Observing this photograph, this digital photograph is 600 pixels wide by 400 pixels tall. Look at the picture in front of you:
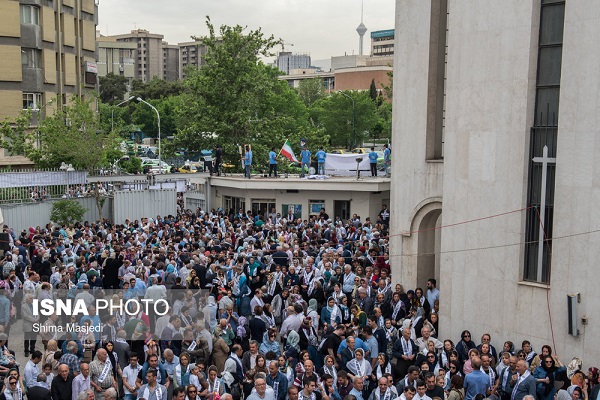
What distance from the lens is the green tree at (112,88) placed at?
114 metres

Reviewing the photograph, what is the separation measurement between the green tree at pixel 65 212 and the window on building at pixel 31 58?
679 inches

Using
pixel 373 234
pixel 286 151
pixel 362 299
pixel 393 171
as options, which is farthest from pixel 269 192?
pixel 362 299

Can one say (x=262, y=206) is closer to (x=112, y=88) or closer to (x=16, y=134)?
(x=16, y=134)

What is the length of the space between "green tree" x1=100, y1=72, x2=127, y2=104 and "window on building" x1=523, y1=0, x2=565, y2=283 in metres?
104

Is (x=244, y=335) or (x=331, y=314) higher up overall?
(x=331, y=314)

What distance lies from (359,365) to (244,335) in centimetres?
308

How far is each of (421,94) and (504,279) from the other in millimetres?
5740

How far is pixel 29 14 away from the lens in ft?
143

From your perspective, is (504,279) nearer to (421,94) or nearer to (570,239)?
(570,239)

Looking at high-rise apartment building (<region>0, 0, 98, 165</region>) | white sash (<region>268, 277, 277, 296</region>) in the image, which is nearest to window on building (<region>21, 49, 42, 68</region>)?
high-rise apartment building (<region>0, 0, 98, 165</region>)

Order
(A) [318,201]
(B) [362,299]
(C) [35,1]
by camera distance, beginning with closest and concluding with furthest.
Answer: (B) [362,299]
(A) [318,201]
(C) [35,1]

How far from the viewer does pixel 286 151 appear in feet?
105

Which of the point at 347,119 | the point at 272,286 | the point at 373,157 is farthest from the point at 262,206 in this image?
the point at 347,119

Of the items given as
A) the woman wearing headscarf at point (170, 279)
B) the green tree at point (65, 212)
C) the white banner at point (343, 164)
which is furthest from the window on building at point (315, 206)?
the woman wearing headscarf at point (170, 279)
